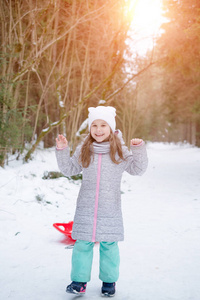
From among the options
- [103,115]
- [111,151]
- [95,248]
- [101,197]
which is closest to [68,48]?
[95,248]

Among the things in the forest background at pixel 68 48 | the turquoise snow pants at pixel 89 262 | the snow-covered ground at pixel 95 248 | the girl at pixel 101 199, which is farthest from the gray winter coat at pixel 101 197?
the forest background at pixel 68 48

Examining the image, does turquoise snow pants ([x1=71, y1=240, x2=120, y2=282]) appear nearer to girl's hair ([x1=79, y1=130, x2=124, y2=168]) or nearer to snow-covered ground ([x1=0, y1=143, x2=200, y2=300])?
snow-covered ground ([x1=0, y1=143, x2=200, y2=300])

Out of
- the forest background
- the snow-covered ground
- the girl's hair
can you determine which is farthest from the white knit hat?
the forest background

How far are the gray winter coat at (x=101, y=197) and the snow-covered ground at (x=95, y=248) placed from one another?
54 cm

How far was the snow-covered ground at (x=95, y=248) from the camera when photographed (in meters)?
2.67

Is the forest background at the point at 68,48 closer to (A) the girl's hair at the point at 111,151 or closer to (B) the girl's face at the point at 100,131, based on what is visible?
(B) the girl's face at the point at 100,131

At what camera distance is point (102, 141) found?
2.75m

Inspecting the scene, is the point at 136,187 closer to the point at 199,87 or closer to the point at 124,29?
the point at 124,29

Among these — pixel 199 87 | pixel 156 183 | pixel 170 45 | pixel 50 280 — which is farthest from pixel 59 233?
pixel 199 87

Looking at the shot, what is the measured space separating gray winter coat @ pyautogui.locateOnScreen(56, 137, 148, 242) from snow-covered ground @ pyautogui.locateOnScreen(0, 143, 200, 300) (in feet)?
1.76

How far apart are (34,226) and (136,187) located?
4.93m

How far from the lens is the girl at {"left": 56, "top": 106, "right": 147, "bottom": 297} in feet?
8.30

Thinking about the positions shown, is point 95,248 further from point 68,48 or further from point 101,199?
point 68,48

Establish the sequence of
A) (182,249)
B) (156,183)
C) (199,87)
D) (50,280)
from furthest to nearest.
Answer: (199,87), (156,183), (182,249), (50,280)
